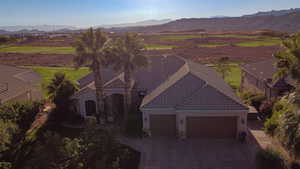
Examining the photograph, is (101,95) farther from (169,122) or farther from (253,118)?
(253,118)

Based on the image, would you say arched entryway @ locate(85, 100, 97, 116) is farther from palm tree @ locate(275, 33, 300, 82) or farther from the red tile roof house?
palm tree @ locate(275, 33, 300, 82)

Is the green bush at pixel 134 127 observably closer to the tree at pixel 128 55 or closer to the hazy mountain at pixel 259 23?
the tree at pixel 128 55

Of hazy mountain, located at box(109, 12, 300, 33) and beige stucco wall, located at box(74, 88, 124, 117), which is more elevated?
hazy mountain, located at box(109, 12, 300, 33)

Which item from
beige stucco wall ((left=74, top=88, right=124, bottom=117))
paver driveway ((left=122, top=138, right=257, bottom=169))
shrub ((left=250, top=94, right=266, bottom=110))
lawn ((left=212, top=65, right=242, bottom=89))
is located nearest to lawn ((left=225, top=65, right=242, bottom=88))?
lawn ((left=212, top=65, right=242, bottom=89))

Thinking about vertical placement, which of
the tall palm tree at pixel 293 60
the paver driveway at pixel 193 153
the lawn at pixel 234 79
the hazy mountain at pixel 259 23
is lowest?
the paver driveway at pixel 193 153

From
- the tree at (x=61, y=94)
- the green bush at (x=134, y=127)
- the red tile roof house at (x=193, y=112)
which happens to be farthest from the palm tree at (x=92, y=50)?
the red tile roof house at (x=193, y=112)

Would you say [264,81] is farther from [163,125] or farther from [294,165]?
[163,125]

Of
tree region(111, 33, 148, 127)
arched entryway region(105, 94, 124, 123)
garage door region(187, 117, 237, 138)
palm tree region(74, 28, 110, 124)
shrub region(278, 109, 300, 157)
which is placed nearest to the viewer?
shrub region(278, 109, 300, 157)
